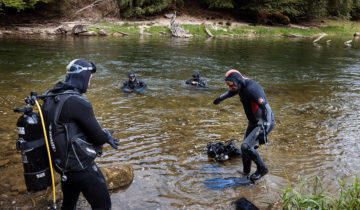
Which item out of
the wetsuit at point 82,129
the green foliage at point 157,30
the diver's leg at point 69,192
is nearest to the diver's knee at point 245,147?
the wetsuit at point 82,129

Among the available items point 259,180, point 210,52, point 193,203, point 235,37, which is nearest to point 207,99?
point 259,180

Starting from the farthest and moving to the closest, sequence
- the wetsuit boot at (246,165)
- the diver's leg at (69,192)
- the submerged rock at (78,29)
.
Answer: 1. the submerged rock at (78,29)
2. the wetsuit boot at (246,165)
3. the diver's leg at (69,192)

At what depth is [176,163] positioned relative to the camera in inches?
245

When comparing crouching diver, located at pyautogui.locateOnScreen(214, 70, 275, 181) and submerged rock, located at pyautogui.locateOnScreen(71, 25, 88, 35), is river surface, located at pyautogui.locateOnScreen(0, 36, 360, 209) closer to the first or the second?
crouching diver, located at pyautogui.locateOnScreen(214, 70, 275, 181)

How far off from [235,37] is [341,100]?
88.5ft

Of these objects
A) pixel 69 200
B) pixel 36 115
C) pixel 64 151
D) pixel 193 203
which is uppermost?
pixel 36 115

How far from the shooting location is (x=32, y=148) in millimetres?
3006

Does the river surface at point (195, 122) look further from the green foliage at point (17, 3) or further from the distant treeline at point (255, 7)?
the distant treeline at point (255, 7)

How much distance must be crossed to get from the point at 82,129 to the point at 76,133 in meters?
0.07

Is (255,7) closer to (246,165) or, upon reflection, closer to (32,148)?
(246,165)

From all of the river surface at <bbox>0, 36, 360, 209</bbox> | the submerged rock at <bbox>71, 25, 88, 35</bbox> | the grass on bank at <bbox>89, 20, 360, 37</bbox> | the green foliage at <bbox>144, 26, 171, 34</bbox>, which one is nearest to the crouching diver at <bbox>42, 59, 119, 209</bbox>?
the river surface at <bbox>0, 36, 360, 209</bbox>

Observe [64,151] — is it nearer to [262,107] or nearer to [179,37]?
[262,107]

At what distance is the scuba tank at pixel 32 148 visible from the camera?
2.91 meters

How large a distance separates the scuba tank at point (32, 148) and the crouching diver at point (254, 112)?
3427 mm
